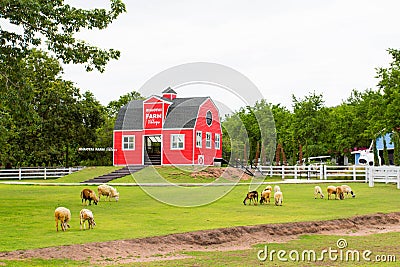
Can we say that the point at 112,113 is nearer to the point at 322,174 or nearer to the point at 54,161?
the point at 54,161

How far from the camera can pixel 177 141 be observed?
45250 millimetres

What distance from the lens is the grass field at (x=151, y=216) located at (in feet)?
42.0

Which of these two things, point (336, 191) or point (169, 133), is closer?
point (336, 191)

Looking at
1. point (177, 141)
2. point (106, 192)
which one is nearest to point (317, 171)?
point (177, 141)

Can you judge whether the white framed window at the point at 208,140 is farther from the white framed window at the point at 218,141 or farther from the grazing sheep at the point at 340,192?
the grazing sheep at the point at 340,192

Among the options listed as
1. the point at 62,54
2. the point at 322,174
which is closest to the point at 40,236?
the point at 62,54

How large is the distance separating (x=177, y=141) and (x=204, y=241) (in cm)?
3159

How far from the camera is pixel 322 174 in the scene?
4175cm

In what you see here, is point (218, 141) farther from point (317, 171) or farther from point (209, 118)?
point (317, 171)

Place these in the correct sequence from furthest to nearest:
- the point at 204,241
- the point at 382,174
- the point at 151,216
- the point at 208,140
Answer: the point at 208,140 < the point at 382,174 < the point at 151,216 < the point at 204,241

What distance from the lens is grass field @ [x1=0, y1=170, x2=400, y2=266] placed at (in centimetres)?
1280

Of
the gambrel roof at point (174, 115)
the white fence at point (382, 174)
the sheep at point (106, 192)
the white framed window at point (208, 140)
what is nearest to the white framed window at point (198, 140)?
the white framed window at point (208, 140)

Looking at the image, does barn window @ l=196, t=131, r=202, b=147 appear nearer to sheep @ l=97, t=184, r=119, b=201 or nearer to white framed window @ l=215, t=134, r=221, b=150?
white framed window @ l=215, t=134, r=221, b=150

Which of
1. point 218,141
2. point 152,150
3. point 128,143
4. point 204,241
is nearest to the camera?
point 204,241
